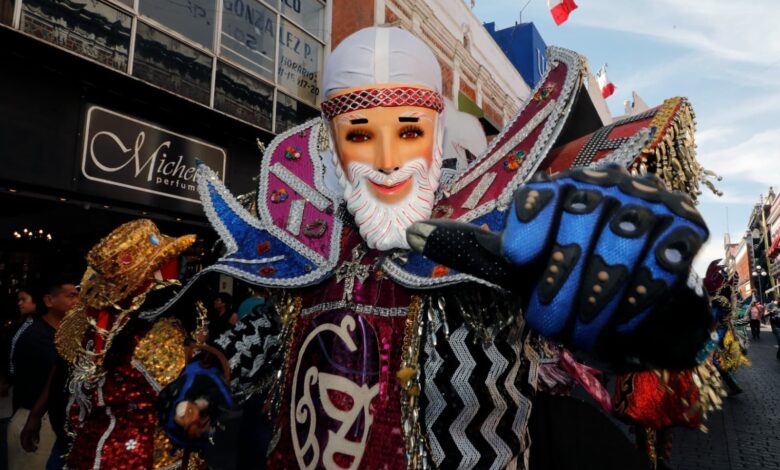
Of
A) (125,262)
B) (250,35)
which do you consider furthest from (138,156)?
(125,262)

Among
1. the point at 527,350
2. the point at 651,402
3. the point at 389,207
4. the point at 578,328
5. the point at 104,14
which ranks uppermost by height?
the point at 104,14

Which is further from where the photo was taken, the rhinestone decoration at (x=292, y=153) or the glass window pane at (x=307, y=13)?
the glass window pane at (x=307, y=13)

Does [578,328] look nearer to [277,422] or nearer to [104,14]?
[277,422]

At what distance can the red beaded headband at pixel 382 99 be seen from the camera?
58.4 inches

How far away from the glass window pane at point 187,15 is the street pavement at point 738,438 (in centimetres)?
778

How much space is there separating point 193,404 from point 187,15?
272 inches

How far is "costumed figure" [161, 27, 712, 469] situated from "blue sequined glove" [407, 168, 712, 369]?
2.2 inches

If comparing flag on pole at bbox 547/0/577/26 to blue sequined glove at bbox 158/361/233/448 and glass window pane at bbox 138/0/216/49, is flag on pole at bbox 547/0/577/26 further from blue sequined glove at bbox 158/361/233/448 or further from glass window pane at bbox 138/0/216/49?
blue sequined glove at bbox 158/361/233/448

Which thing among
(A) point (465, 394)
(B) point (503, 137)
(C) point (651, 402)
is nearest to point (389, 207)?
(B) point (503, 137)

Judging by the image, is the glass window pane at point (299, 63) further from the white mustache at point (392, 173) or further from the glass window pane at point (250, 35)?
the white mustache at point (392, 173)

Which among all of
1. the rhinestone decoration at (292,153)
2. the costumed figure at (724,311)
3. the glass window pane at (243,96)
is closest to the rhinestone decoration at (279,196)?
the rhinestone decoration at (292,153)

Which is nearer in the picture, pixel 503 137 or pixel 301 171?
pixel 503 137

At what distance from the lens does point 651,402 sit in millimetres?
1431

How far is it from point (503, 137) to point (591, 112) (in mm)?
324
